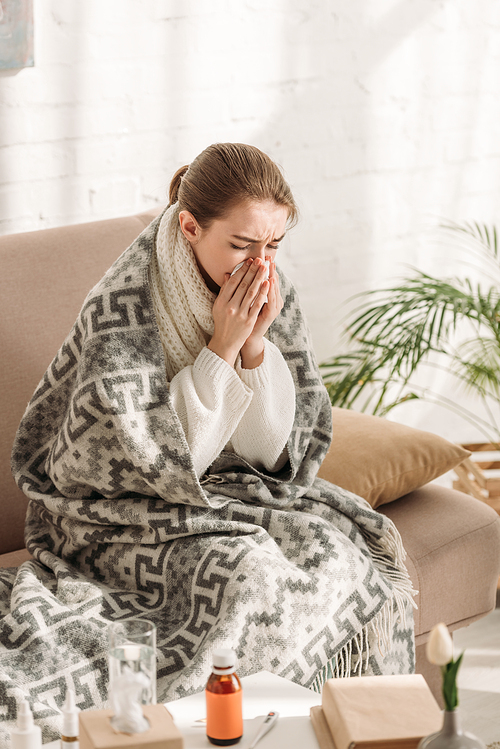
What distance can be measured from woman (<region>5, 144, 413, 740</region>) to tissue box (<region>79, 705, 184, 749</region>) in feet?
1.31

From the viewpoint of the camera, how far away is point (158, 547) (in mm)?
1471

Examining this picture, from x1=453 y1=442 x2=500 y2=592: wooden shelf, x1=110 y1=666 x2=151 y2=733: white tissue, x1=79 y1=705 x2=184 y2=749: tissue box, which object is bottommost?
x1=453 y1=442 x2=500 y2=592: wooden shelf

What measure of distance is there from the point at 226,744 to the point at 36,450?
0.84m

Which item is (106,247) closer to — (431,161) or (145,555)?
(145,555)

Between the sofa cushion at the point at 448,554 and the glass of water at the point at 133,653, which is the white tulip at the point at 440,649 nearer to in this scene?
the glass of water at the point at 133,653

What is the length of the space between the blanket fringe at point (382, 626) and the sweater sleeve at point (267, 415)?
0.89 ft

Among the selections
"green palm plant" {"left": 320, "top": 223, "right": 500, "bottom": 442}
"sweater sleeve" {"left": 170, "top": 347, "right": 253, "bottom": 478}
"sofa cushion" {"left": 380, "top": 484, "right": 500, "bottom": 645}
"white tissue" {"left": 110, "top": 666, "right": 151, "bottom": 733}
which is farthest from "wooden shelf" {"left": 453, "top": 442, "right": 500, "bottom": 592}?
"white tissue" {"left": 110, "top": 666, "right": 151, "bottom": 733}

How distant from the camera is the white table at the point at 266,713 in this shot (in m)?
0.95

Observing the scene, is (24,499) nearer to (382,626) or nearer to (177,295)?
(177,295)

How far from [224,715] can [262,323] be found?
0.83m

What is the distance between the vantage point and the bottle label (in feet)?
3.01

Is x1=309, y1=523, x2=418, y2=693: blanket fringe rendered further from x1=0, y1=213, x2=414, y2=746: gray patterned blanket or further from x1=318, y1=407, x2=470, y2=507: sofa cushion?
x1=318, y1=407, x2=470, y2=507: sofa cushion

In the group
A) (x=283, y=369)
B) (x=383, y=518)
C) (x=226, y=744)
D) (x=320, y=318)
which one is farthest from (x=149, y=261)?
(x=320, y=318)

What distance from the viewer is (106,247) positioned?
1.92 meters
